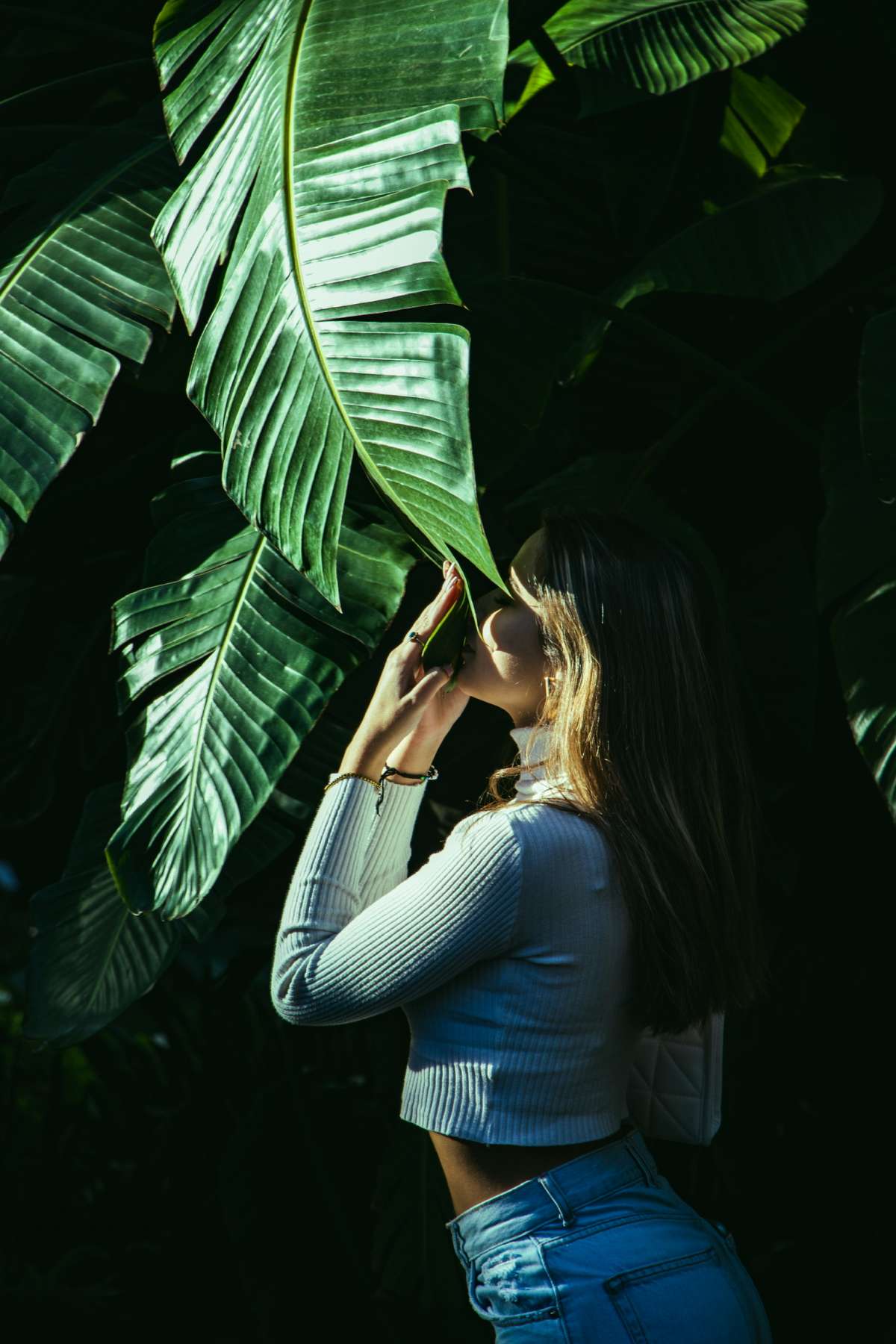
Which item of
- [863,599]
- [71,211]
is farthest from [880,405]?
[71,211]

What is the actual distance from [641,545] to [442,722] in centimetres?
23

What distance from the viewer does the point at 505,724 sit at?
167 cm

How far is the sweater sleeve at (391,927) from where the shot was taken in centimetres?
86

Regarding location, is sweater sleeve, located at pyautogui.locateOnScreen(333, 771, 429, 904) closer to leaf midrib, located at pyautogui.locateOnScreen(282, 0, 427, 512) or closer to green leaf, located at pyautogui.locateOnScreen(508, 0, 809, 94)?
leaf midrib, located at pyautogui.locateOnScreen(282, 0, 427, 512)

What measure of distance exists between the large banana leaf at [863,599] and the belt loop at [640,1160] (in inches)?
16.5

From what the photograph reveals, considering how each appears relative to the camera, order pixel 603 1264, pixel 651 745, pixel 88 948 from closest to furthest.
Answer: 1. pixel 603 1264
2. pixel 651 745
3. pixel 88 948

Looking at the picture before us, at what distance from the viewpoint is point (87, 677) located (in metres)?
1.79

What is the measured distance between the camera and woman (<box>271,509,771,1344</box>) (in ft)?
2.85

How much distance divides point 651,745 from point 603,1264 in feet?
1.27

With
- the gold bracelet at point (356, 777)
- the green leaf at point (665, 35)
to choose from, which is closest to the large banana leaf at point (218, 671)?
the gold bracelet at point (356, 777)

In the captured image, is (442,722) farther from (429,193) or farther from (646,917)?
(429,193)

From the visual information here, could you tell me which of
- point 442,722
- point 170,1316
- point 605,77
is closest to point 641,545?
point 442,722

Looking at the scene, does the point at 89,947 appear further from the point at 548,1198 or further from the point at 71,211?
the point at 71,211

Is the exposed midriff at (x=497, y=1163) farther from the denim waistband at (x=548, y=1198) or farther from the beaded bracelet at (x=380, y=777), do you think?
the beaded bracelet at (x=380, y=777)
